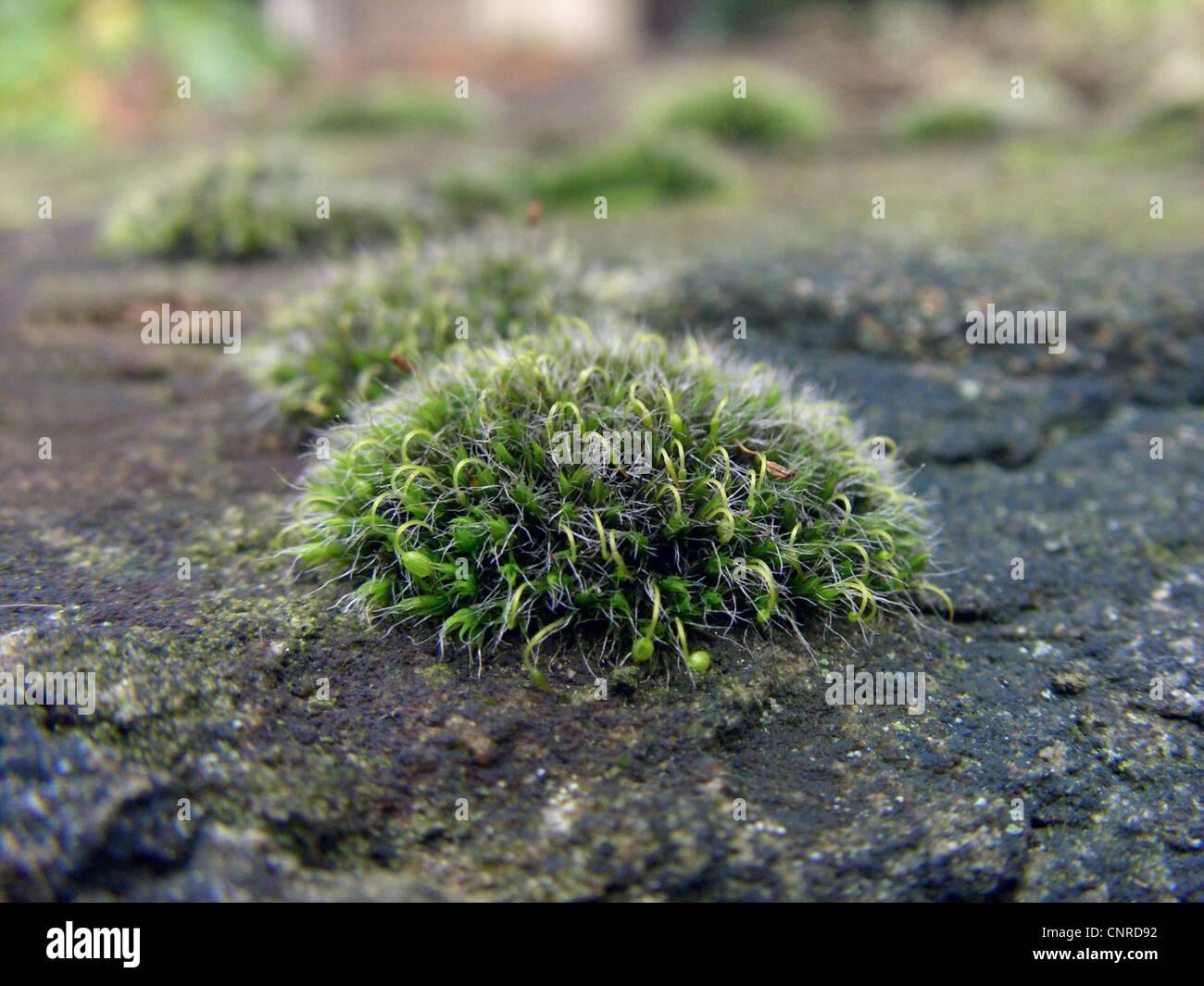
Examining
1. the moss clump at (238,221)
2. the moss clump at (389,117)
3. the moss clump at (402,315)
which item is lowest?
the moss clump at (402,315)

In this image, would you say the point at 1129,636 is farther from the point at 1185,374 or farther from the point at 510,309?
the point at 510,309

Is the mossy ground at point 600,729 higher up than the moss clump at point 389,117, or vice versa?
the moss clump at point 389,117

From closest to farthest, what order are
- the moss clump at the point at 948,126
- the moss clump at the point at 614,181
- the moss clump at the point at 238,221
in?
the moss clump at the point at 238,221
the moss clump at the point at 614,181
the moss clump at the point at 948,126
